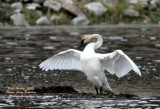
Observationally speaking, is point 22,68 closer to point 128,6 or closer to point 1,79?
point 1,79

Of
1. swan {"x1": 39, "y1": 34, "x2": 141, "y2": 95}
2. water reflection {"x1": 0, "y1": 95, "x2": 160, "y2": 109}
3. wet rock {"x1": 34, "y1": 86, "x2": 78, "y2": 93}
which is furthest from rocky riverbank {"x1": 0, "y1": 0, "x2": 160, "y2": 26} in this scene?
water reflection {"x1": 0, "y1": 95, "x2": 160, "y2": 109}

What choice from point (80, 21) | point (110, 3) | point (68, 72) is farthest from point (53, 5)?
point (68, 72)

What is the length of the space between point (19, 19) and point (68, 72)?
16086 millimetres

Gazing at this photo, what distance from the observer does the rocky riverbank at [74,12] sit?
101 ft

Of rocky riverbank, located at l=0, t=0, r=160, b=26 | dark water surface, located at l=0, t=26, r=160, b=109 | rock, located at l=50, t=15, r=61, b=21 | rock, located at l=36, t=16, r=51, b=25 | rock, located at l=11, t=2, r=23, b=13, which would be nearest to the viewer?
dark water surface, located at l=0, t=26, r=160, b=109

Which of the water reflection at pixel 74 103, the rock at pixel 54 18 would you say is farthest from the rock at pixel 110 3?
the water reflection at pixel 74 103

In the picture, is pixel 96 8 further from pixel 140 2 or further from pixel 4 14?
pixel 4 14

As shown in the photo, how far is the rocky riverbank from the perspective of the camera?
3077 centimetres

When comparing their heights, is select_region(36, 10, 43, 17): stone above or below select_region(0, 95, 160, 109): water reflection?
above

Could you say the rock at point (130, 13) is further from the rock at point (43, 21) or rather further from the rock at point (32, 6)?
the rock at point (32, 6)

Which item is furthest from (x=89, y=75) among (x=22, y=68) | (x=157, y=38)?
A: (x=157, y=38)

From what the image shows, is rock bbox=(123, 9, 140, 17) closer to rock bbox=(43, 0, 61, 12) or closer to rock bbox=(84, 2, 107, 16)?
rock bbox=(84, 2, 107, 16)

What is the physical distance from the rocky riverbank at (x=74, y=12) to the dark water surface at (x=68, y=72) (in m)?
1.94

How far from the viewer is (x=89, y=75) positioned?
10922mm
